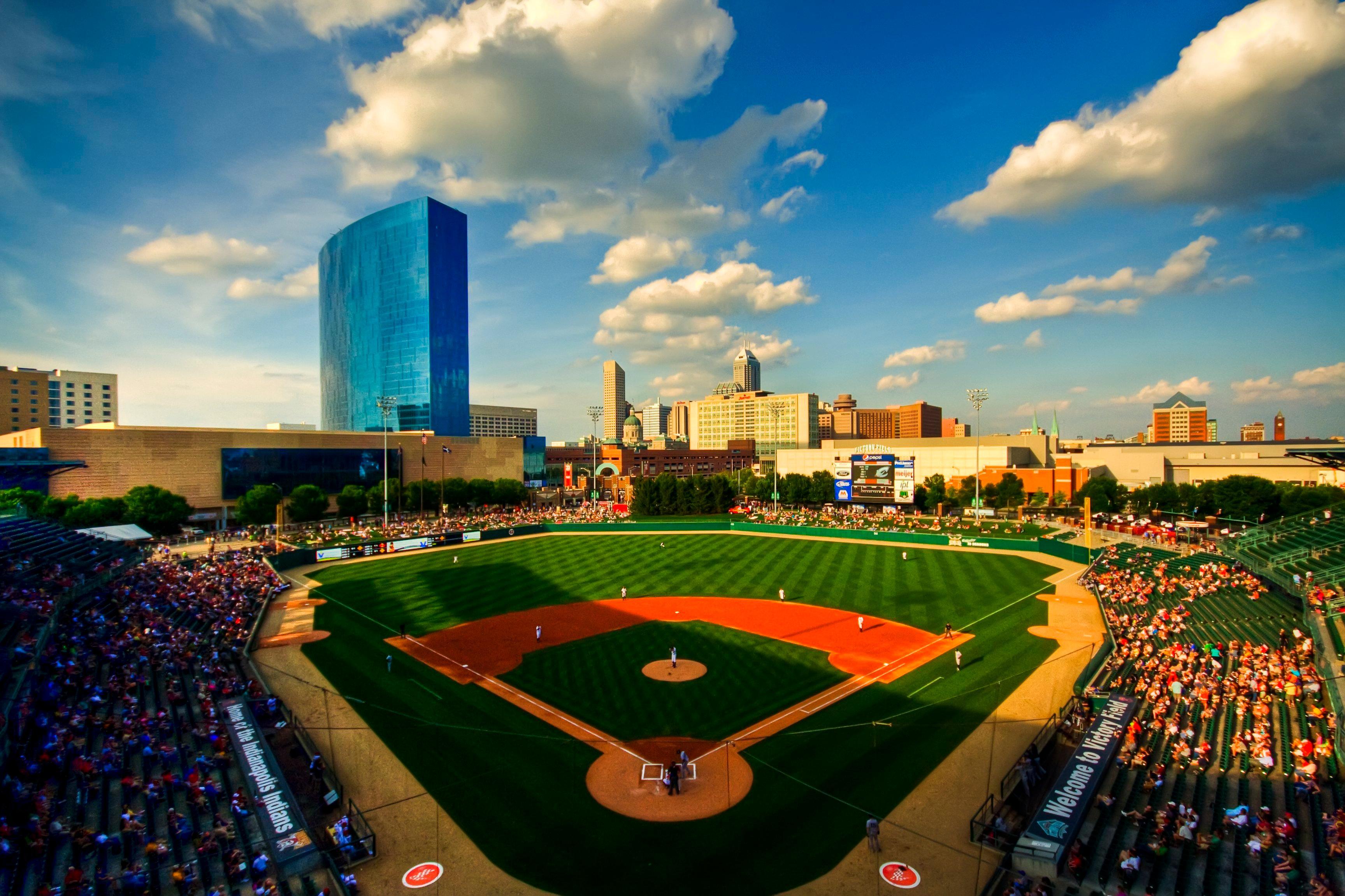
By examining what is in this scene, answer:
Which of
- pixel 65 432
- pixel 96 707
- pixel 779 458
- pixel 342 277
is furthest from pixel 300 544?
pixel 342 277

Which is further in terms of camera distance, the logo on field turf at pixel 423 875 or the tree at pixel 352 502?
the tree at pixel 352 502

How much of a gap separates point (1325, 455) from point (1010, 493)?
54888mm

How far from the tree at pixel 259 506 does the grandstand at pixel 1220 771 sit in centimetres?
6986

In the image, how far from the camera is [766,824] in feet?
52.9

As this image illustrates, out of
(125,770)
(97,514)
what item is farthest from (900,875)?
(97,514)

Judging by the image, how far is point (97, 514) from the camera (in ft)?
178

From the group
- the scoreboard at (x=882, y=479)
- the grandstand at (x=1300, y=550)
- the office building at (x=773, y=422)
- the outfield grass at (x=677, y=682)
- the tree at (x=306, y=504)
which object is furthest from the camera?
the office building at (x=773, y=422)

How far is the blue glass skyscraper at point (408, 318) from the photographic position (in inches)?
4811

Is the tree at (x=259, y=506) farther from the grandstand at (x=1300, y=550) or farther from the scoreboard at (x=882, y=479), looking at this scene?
the grandstand at (x=1300, y=550)

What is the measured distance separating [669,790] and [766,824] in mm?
2961

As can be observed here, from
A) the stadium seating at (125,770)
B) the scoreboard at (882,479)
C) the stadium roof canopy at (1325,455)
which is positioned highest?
the stadium roof canopy at (1325,455)

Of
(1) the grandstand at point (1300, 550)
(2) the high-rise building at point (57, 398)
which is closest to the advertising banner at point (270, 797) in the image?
(1) the grandstand at point (1300, 550)

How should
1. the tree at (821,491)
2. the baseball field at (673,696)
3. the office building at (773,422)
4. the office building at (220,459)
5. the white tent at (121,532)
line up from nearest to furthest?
the baseball field at (673,696)
the white tent at (121,532)
the office building at (220,459)
the tree at (821,491)
the office building at (773,422)

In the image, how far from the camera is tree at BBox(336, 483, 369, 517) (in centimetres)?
7338
